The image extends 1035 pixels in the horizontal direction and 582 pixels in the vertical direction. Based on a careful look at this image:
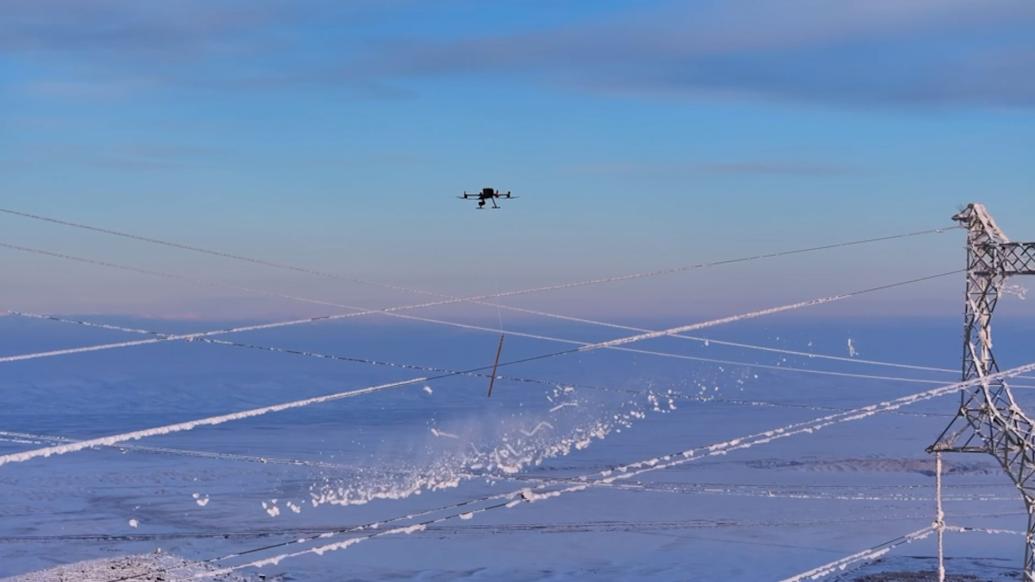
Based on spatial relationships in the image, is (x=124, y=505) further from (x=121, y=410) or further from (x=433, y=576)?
(x=121, y=410)

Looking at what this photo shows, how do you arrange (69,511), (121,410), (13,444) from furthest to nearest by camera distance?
(121,410), (13,444), (69,511)

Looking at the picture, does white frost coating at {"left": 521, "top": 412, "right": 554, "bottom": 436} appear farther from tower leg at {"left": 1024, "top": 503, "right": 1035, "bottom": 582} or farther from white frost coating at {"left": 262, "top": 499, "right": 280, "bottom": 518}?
tower leg at {"left": 1024, "top": 503, "right": 1035, "bottom": 582}

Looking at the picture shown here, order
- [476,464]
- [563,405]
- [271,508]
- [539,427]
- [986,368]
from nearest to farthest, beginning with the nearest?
[986,368] → [271,508] → [476,464] → [539,427] → [563,405]

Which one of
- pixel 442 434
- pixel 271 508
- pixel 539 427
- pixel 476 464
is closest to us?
pixel 271 508

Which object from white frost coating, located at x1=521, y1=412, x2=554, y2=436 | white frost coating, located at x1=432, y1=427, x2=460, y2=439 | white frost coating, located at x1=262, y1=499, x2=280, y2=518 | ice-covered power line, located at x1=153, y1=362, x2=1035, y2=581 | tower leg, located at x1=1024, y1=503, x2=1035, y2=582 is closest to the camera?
ice-covered power line, located at x1=153, y1=362, x2=1035, y2=581

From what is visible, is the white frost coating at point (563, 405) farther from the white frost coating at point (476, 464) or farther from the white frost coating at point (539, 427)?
the white frost coating at point (539, 427)

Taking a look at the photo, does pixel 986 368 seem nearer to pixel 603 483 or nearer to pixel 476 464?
pixel 603 483

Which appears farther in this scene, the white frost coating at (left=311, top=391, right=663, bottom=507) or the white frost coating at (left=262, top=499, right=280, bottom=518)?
the white frost coating at (left=311, top=391, right=663, bottom=507)

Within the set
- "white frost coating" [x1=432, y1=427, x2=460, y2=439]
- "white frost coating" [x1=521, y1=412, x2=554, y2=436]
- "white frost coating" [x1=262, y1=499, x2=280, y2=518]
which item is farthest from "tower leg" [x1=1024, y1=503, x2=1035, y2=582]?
"white frost coating" [x1=521, y1=412, x2=554, y2=436]

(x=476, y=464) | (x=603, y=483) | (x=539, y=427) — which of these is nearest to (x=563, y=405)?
(x=539, y=427)

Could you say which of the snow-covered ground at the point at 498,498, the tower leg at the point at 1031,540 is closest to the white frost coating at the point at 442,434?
the snow-covered ground at the point at 498,498

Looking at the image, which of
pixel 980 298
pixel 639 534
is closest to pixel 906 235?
pixel 980 298
